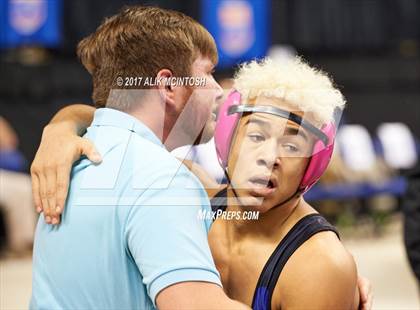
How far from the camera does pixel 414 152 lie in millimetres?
9555

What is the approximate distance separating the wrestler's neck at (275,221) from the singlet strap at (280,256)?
1.4 inches

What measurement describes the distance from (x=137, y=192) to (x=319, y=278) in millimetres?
471

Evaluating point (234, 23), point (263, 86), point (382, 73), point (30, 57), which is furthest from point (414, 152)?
point (263, 86)

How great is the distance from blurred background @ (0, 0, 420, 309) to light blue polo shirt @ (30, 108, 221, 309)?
16.6 ft

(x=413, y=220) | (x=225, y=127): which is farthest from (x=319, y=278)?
(x=413, y=220)

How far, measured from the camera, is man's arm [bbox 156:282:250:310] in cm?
155

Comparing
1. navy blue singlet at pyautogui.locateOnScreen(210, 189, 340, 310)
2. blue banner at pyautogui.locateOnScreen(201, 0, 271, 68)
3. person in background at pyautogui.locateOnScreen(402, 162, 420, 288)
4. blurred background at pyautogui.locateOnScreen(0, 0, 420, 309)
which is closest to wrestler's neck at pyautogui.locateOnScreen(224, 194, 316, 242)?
navy blue singlet at pyautogui.locateOnScreen(210, 189, 340, 310)

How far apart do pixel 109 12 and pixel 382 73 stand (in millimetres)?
A: 4069

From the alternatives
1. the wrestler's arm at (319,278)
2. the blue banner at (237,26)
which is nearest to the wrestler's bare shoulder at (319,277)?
the wrestler's arm at (319,278)

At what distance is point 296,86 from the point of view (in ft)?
6.15

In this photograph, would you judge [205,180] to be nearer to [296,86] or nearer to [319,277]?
[296,86]

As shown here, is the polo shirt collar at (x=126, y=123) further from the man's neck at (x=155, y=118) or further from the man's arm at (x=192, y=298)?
the man's arm at (x=192, y=298)

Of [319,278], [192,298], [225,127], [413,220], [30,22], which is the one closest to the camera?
[192,298]

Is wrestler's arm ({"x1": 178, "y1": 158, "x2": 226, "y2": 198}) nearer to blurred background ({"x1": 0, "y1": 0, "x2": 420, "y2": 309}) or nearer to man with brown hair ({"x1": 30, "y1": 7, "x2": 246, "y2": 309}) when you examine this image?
man with brown hair ({"x1": 30, "y1": 7, "x2": 246, "y2": 309})
